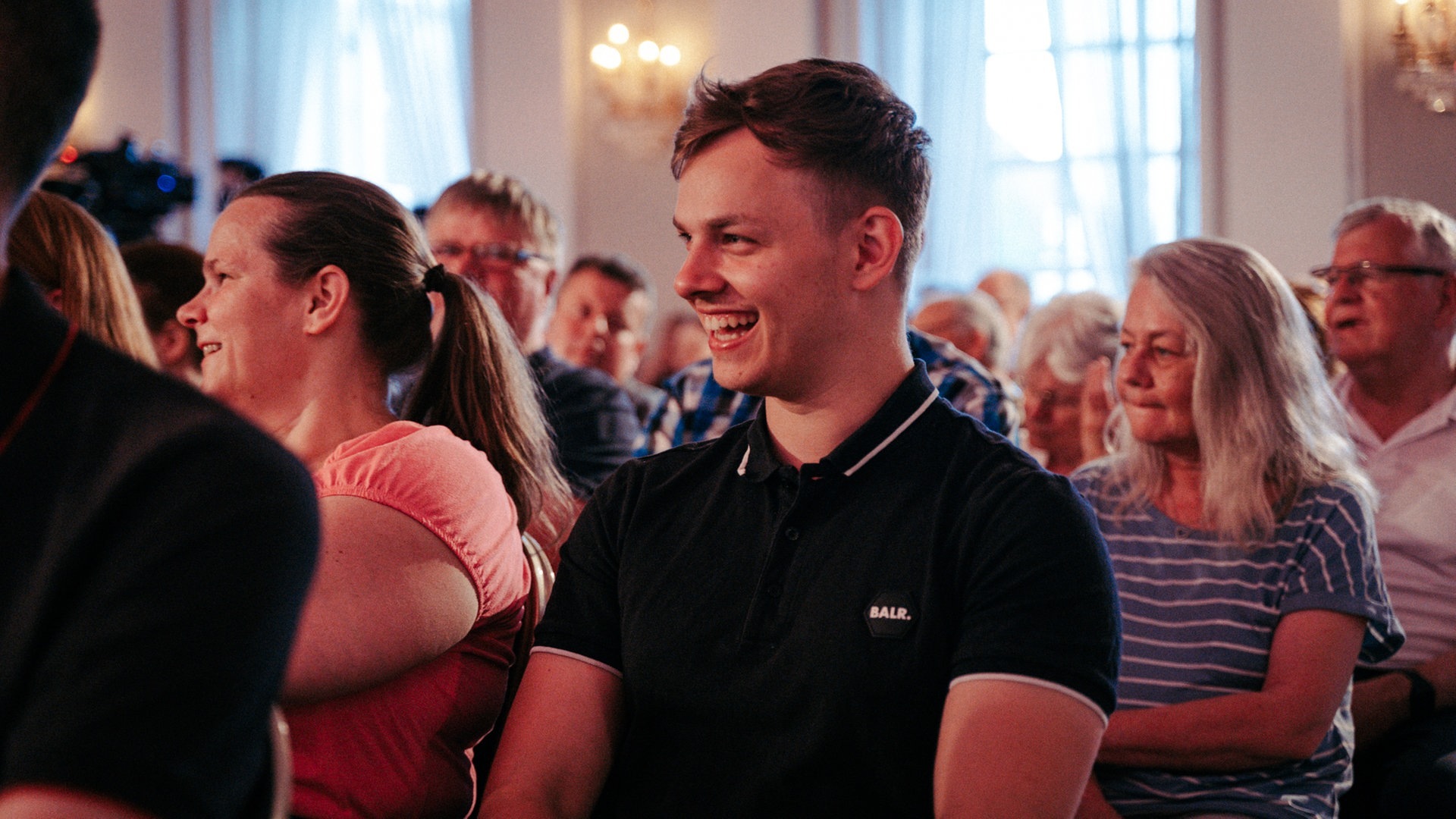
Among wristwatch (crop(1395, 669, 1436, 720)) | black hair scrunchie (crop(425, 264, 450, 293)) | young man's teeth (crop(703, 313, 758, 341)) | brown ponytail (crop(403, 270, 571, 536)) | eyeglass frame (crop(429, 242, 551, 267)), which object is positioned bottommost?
wristwatch (crop(1395, 669, 1436, 720))

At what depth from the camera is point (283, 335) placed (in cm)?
167

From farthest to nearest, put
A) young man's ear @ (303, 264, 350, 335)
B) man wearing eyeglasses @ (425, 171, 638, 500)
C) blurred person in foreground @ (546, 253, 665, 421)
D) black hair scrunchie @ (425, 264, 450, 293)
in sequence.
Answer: blurred person in foreground @ (546, 253, 665, 421) < man wearing eyeglasses @ (425, 171, 638, 500) < black hair scrunchie @ (425, 264, 450, 293) < young man's ear @ (303, 264, 350, 335)

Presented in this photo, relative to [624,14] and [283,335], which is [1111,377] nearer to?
[283,335]

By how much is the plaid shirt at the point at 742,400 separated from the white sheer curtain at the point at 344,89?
198 inches

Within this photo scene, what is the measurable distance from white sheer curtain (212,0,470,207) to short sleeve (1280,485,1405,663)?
626 centimetres

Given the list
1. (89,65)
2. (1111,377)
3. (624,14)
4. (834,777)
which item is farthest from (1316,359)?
(624,14)

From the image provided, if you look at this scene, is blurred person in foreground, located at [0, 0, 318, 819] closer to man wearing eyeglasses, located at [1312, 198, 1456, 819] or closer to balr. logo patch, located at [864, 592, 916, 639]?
balr. logo patch, located at [864, 592, 916, 639]

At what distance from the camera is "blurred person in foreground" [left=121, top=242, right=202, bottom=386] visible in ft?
8.71

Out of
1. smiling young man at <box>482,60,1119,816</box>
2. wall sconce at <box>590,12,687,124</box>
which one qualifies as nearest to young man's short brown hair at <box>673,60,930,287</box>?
smiling young man at <box>482,60,1119,816</box>

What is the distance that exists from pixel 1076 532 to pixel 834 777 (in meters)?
0.34

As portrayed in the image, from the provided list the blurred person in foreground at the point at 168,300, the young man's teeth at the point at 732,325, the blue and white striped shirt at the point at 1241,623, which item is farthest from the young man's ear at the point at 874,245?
the blurred person in foreground at the point at 168,300

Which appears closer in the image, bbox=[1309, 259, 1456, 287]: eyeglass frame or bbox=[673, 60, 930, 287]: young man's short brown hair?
bbox=[673, 60, 930, 287]: young man's short brown hair

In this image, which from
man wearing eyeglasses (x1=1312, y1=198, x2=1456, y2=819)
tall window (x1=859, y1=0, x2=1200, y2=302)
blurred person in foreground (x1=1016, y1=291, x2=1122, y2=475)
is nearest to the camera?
man wearing eyeglasses (x1=1312, y1=198, x2=1456, y2=819)

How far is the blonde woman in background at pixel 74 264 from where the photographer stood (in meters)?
2.20
